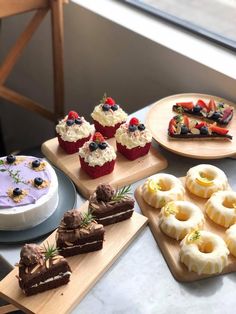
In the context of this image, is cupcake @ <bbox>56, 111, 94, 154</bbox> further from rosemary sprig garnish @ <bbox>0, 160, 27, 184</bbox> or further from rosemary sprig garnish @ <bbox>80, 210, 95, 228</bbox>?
rosemary sprig garnish @ <bbox>80, 210, 95, 228</bbox>

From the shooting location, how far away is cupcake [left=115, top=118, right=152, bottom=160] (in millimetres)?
1350

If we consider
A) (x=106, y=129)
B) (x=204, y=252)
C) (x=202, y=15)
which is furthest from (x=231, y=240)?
(x=202, y=15)

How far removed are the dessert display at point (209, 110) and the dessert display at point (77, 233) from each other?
0.56 m

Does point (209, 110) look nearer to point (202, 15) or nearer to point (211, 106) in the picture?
point (211, 106)

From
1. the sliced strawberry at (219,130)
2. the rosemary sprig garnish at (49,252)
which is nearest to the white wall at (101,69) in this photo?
the sliced strawberry at (219,130)

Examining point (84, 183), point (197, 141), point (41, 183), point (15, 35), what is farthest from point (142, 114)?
point (15, 35)

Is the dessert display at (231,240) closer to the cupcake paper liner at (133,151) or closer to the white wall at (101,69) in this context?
the cupcake paper liner at (133,151)

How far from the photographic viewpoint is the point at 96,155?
1.28m

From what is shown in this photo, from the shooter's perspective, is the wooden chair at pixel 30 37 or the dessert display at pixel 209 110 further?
the wooden chair at pixel 30 37

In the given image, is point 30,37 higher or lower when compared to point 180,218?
higher

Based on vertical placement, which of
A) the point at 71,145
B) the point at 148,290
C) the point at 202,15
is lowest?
the point at 148,290

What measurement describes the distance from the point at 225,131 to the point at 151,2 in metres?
0.72

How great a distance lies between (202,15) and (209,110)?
18.5 inches

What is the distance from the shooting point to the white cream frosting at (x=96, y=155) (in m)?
1.28
